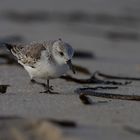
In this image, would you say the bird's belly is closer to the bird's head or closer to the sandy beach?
the bird's head

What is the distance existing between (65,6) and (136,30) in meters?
3.58

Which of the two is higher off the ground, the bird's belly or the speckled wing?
the speckled wing

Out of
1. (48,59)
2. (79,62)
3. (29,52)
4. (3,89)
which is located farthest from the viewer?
(79,62)

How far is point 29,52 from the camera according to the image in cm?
618

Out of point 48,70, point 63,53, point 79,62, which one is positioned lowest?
point 79,62

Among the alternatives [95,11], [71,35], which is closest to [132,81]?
[71,35]

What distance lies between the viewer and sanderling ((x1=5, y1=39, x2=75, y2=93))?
582 centimetres

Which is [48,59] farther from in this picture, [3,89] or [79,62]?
[79,62]

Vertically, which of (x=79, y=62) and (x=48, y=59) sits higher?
(x=48, y=59)

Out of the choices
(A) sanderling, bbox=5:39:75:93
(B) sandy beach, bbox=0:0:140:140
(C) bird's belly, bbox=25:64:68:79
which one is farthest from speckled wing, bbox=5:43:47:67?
(B) sandy beach, bbox=0:0:140:140

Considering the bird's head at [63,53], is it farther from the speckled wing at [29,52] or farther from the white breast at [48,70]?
the speckled wing at [29,52]

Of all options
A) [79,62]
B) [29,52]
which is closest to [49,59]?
[29,52]

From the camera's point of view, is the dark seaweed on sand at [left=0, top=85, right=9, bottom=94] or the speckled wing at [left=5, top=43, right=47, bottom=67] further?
the speckled wing at [left=5, top=43, right=47, bottom=67]

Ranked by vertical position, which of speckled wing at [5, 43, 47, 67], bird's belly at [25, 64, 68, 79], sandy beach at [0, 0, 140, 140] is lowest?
sandy beach at [0, 0, 140, 140]
